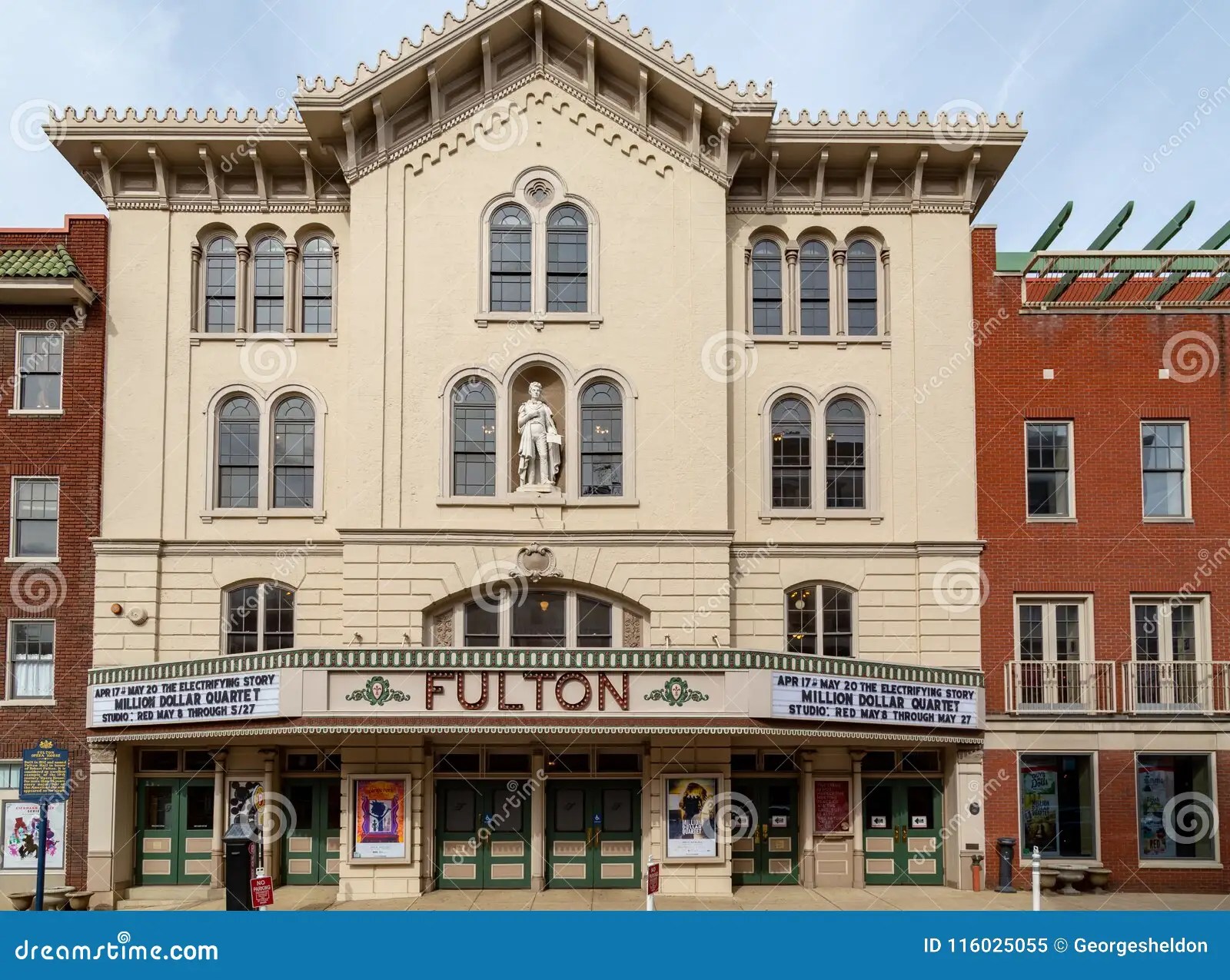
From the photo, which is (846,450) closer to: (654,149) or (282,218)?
(654,149)

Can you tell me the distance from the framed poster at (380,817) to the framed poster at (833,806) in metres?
8.68

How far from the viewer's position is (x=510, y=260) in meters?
28.3

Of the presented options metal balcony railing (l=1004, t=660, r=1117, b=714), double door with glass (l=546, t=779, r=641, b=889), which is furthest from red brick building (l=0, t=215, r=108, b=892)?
metal balcony railing (l=1004, t=660, r=1117, b=714)

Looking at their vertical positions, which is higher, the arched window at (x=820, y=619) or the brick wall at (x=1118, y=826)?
the arched window at (x=820, y=619)

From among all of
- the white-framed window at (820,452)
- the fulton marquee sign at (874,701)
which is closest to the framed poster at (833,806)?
the fulton marquee sign at (874,701)

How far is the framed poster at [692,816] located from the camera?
26.9 meters

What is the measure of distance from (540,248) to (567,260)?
612 millimetres

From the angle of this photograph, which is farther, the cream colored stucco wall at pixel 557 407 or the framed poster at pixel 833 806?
the framed poster at pixel 833 806

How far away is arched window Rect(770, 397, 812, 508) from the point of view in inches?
1130

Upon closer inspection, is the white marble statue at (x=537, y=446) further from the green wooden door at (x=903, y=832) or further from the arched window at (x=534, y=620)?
the green wooden door at (x=903, y=832)

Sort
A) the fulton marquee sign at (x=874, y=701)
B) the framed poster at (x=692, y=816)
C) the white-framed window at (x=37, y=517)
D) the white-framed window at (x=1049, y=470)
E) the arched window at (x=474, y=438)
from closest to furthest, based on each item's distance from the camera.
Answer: the fulton marquee sign at (x=874, y=701) → the framed poster at (x=692, y=816) → the arched window at (x=474, y=438) → the white-framed window at (x=37, y=517) → the white-framed window at (x=1049, y=470)

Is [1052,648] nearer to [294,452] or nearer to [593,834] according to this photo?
[593,834]

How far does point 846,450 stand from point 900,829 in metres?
8.18

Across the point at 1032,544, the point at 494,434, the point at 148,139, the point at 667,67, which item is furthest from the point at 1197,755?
the point at 148,139
